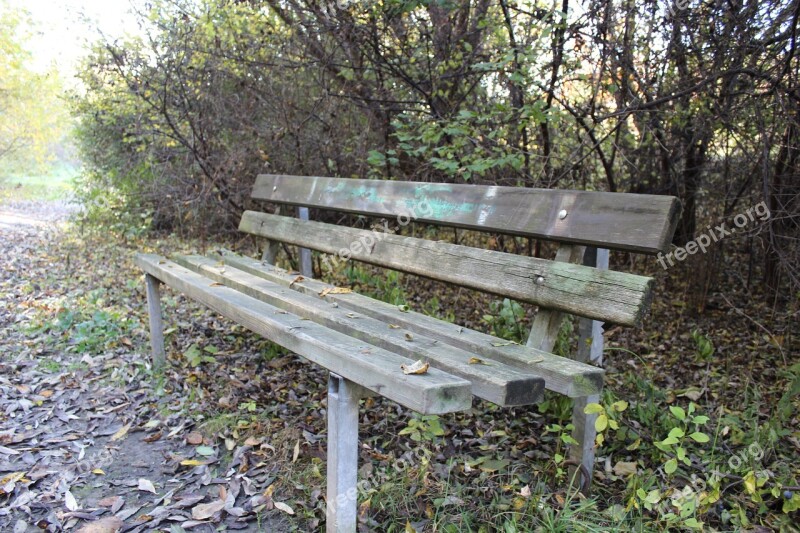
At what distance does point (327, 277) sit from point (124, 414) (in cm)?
261

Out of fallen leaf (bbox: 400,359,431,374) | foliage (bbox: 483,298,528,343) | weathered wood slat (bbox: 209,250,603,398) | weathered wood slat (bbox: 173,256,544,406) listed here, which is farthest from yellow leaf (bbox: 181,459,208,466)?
foliage (bbox: 483,298,528,343)

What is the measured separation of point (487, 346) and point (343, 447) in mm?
606

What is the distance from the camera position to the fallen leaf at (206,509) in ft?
7.52

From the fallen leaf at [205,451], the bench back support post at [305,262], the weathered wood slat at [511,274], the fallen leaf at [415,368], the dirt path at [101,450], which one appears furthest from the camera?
the bench back support post at [305,262]

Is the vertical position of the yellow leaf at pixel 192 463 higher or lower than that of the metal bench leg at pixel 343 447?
lower

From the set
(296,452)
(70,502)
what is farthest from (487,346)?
(70,502)

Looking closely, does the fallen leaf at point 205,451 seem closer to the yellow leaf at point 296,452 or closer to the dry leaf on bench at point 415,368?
the yellow leaf at point 296,452

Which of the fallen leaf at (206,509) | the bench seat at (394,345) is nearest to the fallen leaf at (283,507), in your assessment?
the fallen leaf at (206,509)

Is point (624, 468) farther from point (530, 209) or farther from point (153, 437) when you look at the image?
point (153, 437)

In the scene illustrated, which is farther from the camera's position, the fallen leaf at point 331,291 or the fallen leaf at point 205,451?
the fallen leaf at point 331,291

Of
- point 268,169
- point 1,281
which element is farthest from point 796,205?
point 1,281

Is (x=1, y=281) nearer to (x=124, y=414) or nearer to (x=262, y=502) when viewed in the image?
(x=124, y=414)

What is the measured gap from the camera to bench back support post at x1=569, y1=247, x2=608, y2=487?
7.75 ft

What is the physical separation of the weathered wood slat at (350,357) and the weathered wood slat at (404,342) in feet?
0.28
